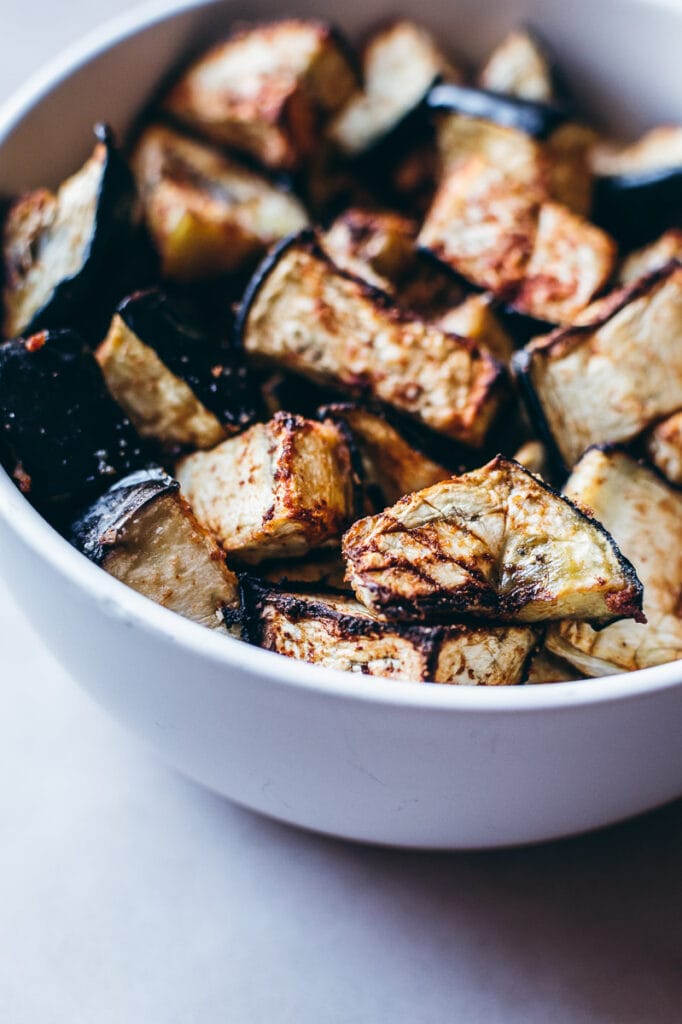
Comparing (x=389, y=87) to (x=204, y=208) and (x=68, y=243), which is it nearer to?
(x=204, y=208)

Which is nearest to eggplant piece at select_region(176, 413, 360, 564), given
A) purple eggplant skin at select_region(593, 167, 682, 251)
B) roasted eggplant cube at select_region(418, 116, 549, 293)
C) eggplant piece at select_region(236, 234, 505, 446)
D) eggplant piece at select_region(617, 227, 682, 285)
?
eggplant piece at select_region(236, 234, 505, 446)

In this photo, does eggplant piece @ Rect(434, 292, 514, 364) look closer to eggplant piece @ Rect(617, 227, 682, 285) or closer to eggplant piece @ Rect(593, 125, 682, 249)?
eggplant piece @ Rect(617, 227, 682, 285)

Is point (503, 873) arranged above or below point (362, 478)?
below

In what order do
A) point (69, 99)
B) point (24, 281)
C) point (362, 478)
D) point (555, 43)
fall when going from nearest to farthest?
point (362, 478) < point (24, 281) < point (69, 99) < point (555, 43)

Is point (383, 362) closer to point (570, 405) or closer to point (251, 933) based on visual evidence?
point (570, 405)

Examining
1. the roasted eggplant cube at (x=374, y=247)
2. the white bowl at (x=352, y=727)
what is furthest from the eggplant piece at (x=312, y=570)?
the roasted eggplant cube at (x=374, y=247)

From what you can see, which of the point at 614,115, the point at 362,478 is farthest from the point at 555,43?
the point at 362,478

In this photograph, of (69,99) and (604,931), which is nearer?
(604,931)

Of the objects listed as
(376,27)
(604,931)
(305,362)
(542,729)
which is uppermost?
(376,27)

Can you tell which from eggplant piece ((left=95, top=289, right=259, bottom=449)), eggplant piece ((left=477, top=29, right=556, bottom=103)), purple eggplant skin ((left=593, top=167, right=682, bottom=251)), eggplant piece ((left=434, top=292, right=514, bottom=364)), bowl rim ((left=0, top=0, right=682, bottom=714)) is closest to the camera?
bowl rim ((left=0, top=0, right=682, bottom=714))
